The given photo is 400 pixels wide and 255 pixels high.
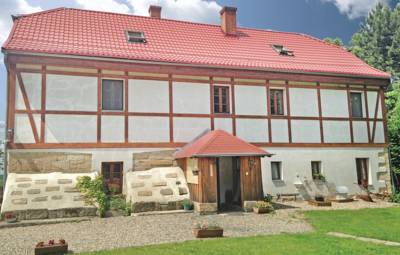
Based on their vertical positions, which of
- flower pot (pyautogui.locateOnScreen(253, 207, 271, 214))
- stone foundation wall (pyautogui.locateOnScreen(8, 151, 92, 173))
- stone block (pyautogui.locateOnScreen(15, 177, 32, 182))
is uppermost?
stone foundation wall (pyautogui.locateOnScreen(8, 151, 92, 173))

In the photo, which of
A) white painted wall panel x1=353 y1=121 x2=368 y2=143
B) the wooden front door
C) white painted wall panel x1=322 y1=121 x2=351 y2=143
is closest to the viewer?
the wooden front door

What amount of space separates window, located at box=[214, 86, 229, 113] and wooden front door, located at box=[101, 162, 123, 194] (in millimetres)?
4878

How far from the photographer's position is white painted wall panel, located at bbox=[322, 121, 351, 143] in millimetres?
17750

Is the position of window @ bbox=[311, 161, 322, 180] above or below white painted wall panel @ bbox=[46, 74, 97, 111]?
below

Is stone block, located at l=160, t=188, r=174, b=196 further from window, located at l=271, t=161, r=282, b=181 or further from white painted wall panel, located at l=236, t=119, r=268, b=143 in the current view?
window, located at l=271, t=161, r=282, b=181

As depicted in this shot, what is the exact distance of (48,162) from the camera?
13766 mm

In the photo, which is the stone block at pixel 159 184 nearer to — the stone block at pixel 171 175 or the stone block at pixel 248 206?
the stone block at pixel 171 175

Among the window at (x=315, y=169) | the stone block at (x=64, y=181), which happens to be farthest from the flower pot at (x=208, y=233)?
the window at (x=315, y=169)

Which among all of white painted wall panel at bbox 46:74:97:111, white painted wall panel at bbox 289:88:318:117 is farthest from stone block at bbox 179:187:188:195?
Result: white painted wall panel at bbox 289:88:318:117

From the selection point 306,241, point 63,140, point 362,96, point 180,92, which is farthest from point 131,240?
point 362,96

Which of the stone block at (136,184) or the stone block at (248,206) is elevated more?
the stone block at (136,184)

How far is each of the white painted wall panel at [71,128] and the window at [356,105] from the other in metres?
12.5

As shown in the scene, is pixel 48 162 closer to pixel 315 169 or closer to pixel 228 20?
pixel 315 169

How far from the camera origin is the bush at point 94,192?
40.5 ft
